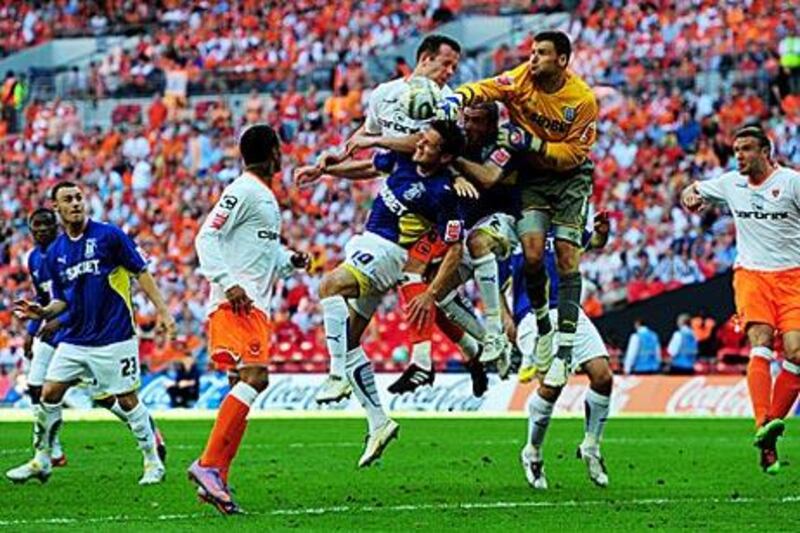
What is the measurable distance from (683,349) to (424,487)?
17517 millimetres

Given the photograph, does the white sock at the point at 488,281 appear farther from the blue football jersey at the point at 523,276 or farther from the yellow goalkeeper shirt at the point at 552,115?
the yellow goalkeeper shirt at the point at 552,115

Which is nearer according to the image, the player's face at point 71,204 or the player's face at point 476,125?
the player's face at point 476,125

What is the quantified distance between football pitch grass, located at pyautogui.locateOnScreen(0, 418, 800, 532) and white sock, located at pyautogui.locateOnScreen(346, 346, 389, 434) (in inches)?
22.7

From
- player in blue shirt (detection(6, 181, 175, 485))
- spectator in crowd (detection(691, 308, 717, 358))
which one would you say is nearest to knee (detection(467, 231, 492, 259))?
player in blue shirt (detection(6, 181, 175, 485))

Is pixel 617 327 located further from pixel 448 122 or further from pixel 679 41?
pixel 448 122

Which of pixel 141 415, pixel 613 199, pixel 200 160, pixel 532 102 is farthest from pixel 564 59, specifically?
pixel 200 160

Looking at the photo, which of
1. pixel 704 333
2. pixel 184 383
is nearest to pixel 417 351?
pixel 704 333

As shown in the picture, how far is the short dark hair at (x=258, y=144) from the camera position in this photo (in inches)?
579

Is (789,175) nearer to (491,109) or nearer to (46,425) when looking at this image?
(491,109)

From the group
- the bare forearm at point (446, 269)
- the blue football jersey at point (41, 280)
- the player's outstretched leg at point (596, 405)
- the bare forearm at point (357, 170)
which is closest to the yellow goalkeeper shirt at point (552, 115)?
the bare forearm at point (446, 269)

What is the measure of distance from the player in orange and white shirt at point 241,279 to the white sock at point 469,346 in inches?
124

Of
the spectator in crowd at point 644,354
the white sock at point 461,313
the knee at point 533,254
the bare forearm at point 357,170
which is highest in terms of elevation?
the bare forearm at point 357,170

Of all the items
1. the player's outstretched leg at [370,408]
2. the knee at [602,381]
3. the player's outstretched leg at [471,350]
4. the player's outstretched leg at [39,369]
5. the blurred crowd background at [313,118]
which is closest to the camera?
the player's outstretched leg at [370,408]

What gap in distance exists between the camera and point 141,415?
58.6 ft
